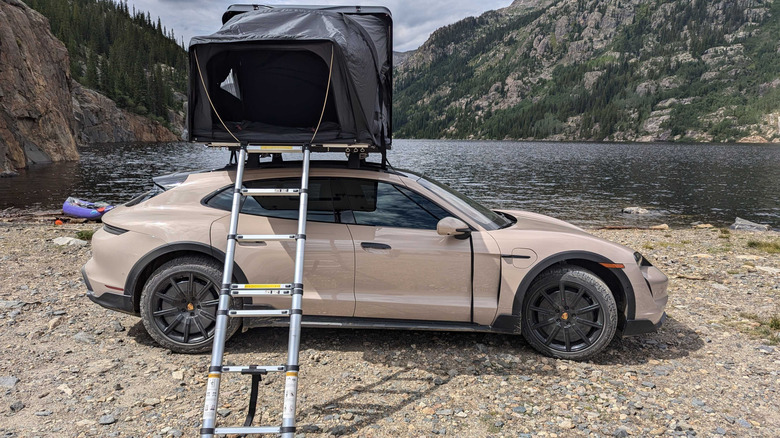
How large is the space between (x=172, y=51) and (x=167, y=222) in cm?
16196

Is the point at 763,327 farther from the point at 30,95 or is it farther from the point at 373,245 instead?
the point at 30,95

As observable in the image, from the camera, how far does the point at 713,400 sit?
392cm

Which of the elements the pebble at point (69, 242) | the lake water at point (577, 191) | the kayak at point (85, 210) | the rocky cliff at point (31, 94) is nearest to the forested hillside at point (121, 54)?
the rocky cliff at point (31, 94)

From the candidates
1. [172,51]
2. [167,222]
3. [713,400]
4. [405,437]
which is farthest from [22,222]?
[172,51]

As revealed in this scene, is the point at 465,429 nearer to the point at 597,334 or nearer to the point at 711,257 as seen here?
the point at 597,334

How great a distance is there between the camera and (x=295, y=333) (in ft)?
11.0

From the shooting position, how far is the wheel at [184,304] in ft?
14.6

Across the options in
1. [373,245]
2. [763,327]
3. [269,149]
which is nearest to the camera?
[269,149]

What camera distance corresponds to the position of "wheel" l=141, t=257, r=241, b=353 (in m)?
4.46

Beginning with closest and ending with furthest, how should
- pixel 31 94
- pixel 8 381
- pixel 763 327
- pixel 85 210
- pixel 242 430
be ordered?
pixel 242 430 → pixel 8 381 → pixel 763 327 → pixel 85 210 → pixel 31 94

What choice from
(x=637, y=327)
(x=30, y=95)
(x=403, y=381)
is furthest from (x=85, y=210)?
(x=30, y=95)

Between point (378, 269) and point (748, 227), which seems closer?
point (378, 269)

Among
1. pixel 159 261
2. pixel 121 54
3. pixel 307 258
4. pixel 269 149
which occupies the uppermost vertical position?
pixel 121 54

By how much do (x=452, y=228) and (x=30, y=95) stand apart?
50.3 m
